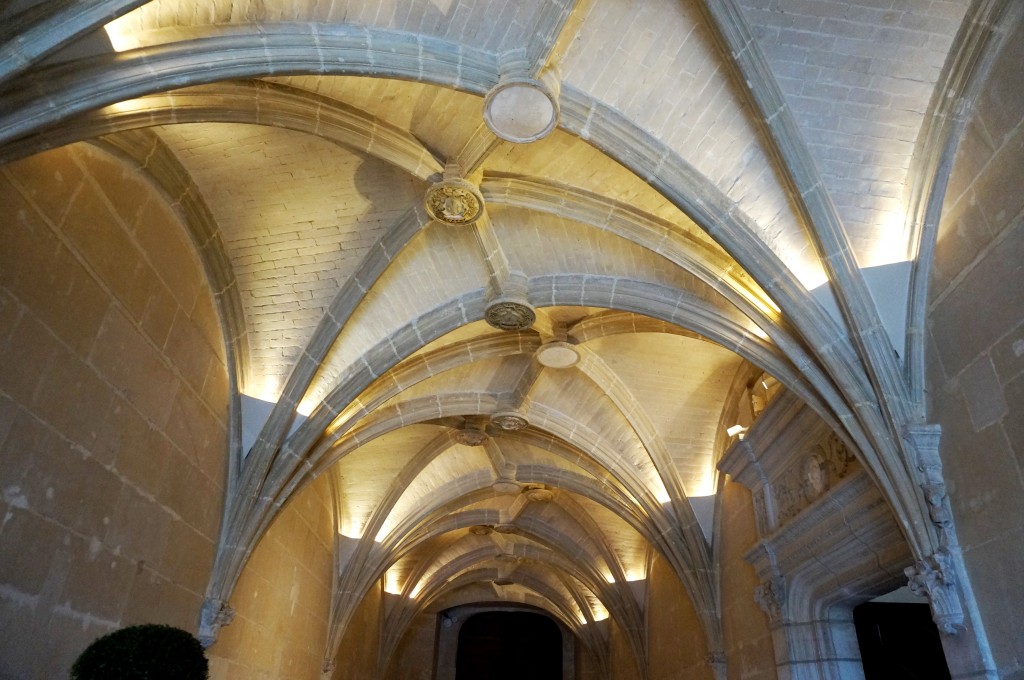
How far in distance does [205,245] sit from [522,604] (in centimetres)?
1430

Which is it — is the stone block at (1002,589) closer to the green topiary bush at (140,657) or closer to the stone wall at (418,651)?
the green topiary bush at (140,657)

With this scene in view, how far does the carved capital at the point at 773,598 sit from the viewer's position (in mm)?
6613

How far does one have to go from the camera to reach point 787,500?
6.76 metres

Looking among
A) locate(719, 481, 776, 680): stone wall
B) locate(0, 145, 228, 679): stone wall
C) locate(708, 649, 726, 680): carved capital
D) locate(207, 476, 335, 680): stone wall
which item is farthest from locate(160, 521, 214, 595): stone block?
locate(708, 649, 726, 680): carved capital

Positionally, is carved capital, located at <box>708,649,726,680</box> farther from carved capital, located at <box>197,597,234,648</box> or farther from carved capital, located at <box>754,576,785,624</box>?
carved capital, located at <box>197,597,234,648</box>

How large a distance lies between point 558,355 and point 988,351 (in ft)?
14.5

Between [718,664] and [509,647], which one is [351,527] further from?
[509,647]

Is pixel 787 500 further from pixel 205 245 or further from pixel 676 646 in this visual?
pixel 205 245

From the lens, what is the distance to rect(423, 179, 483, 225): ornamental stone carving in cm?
570

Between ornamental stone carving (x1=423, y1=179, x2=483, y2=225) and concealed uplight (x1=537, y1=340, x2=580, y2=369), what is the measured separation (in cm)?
210

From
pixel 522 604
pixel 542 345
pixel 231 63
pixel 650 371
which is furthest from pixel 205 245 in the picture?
pixel 522 604

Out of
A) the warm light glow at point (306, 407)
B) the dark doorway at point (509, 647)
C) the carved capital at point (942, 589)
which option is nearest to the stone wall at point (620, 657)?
the dark doorway at point (509, 647)

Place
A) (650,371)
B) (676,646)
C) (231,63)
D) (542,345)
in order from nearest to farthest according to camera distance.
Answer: (231,63), (542,345), (650,371), (676,646)

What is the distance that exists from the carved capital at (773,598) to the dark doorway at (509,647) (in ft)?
39.8
